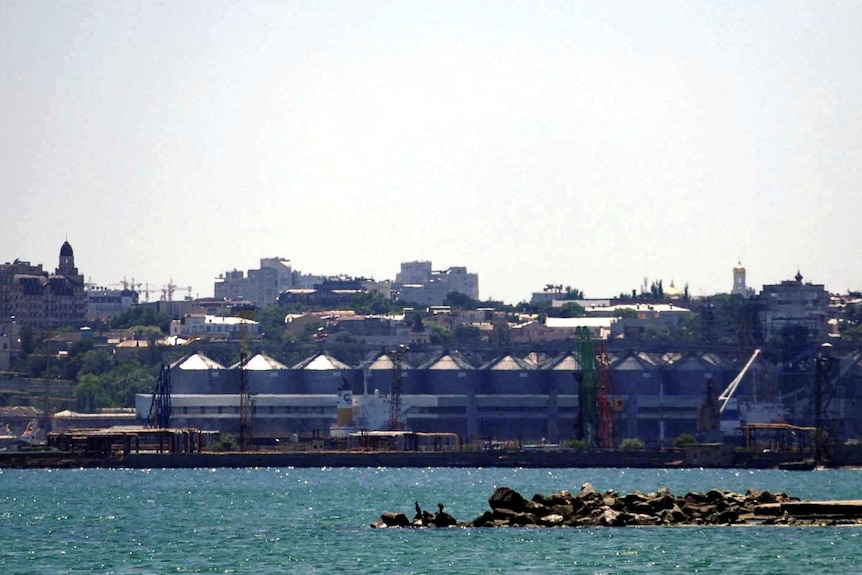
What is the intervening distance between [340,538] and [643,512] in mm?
11457

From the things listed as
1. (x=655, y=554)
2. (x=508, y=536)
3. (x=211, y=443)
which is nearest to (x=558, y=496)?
(x=508, y=536)

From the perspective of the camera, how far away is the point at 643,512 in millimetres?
80750

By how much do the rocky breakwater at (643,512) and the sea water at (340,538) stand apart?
1.47 m

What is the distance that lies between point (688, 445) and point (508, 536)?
8556 cm

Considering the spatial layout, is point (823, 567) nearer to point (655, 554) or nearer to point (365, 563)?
point (655, 554)

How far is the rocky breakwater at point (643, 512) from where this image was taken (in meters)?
77.8

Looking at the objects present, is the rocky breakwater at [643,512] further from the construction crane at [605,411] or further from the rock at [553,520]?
the construction crane at [605,411]

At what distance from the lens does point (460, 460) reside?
158 m

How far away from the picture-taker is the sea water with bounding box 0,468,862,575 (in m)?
65.6

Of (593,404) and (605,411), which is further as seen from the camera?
(593,404)

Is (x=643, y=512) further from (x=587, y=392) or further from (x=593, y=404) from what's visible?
(x=587, y=392)

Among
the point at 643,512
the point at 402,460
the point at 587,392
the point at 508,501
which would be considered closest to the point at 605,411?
the point at 587,392

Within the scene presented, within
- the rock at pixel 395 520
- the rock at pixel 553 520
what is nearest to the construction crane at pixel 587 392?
the rock at pixel 395 520

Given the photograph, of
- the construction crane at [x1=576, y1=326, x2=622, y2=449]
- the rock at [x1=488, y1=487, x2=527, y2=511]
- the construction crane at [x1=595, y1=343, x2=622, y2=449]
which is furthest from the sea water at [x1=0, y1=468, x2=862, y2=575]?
the construction crane at [x1=576, y1=326, x2=622, y2=449]
